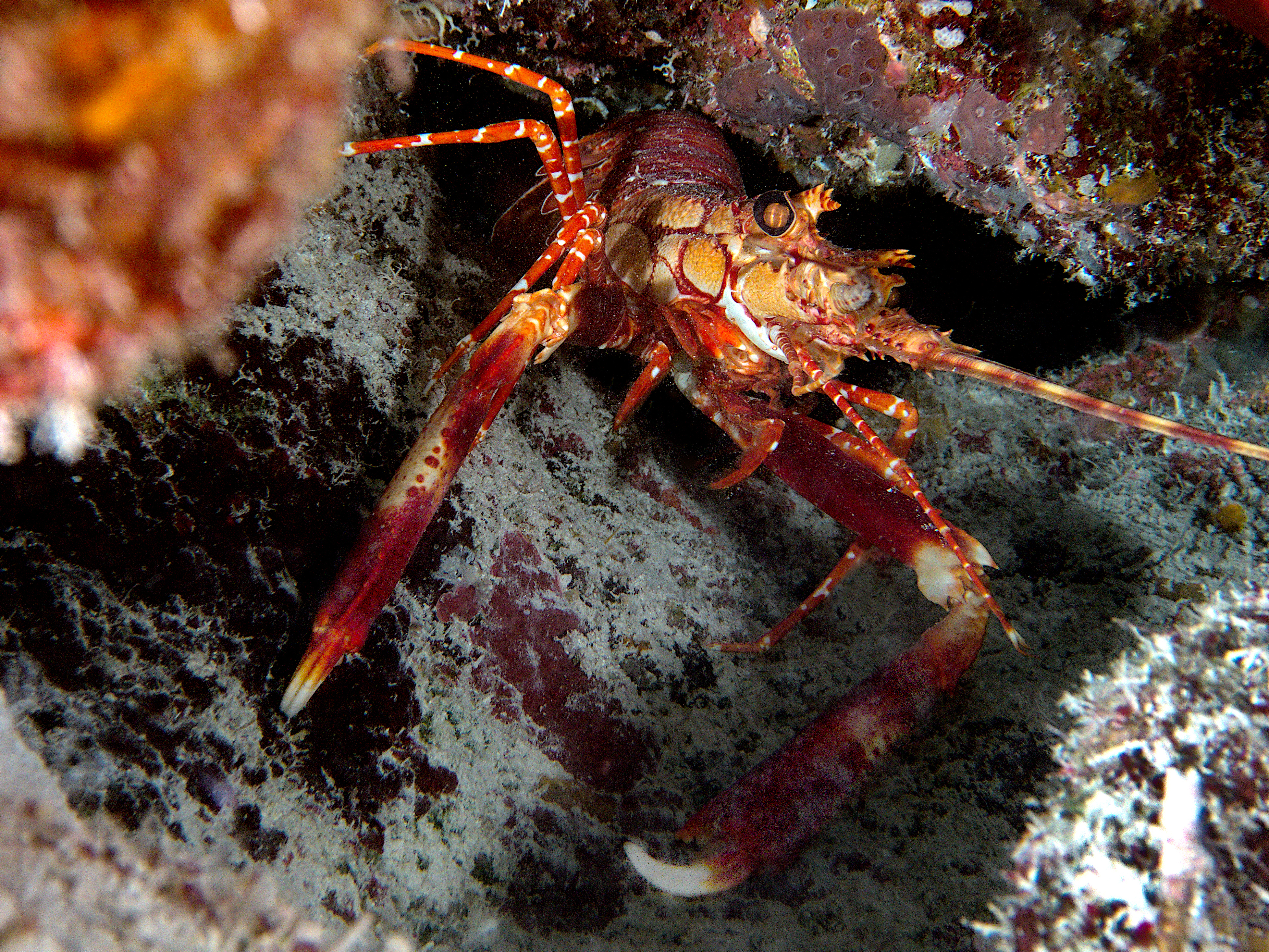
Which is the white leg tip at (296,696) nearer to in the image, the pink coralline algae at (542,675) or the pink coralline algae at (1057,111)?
the pink coralline algae at (542,675)

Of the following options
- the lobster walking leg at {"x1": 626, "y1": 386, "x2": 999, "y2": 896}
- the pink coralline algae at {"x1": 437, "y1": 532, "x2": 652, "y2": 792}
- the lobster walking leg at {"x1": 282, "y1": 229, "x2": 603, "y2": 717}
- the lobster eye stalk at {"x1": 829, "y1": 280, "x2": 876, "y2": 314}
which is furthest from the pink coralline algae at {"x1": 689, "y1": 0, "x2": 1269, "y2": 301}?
the pink coralline algae at {"x1": 437, "y1": 532, "x2": 652, "y2": 792}

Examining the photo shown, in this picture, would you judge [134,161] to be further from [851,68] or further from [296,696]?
[851,68]

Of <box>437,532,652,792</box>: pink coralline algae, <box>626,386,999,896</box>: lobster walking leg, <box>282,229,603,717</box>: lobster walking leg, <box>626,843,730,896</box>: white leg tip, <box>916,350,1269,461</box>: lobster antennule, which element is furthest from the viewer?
<box>437,532,652,792</box>: pink coralline algae

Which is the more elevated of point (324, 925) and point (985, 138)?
point (985, 138)

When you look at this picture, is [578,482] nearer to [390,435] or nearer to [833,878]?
[390,435]

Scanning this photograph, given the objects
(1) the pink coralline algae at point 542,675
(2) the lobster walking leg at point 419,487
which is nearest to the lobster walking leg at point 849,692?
(1) the pink coralline algae at point 542,675

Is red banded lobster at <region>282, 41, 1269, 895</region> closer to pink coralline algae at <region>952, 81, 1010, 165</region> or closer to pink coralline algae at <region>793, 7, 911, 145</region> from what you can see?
pink coralline algae at <region>793, 7, 911, 145</region>

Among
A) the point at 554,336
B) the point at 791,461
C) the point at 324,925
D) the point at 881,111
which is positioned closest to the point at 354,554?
the point at 324,925

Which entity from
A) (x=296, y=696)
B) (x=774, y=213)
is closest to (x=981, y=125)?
(x=774, y=213)
